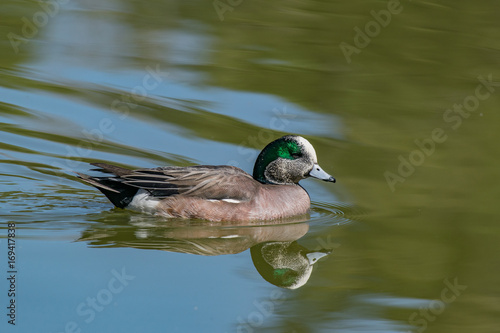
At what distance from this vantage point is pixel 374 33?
49.4 feet

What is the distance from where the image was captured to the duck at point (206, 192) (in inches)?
349

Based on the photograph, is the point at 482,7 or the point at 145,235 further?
the point at 482,7

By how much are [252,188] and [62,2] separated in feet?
28.6

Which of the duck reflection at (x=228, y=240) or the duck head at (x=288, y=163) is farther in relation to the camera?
the duck head at (x=288, y=163)

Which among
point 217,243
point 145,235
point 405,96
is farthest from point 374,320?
point 405,96

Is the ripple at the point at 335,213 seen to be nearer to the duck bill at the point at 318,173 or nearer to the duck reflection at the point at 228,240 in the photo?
the duck reflection at the point at 228,240

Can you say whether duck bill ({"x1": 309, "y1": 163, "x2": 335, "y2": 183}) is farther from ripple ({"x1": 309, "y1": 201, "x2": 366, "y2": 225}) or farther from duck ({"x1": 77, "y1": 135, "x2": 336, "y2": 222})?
ripple ({"x1": 309, "y1": 201, "x2": 366, "y2": 225})

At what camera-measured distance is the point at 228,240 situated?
27.2 ft

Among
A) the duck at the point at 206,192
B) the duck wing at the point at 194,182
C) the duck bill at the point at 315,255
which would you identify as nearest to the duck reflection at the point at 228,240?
the duck bill at the point at 315,255

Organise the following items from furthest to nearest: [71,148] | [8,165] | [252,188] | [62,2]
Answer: [62,2] → [71,148] → [8,165] → [252,188]

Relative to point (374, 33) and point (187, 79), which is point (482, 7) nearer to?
point (374, 33)

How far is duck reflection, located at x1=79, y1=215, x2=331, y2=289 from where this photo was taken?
766cm

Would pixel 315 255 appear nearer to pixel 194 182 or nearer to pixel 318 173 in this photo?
pixel 318 173

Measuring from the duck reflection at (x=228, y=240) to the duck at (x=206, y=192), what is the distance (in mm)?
146
